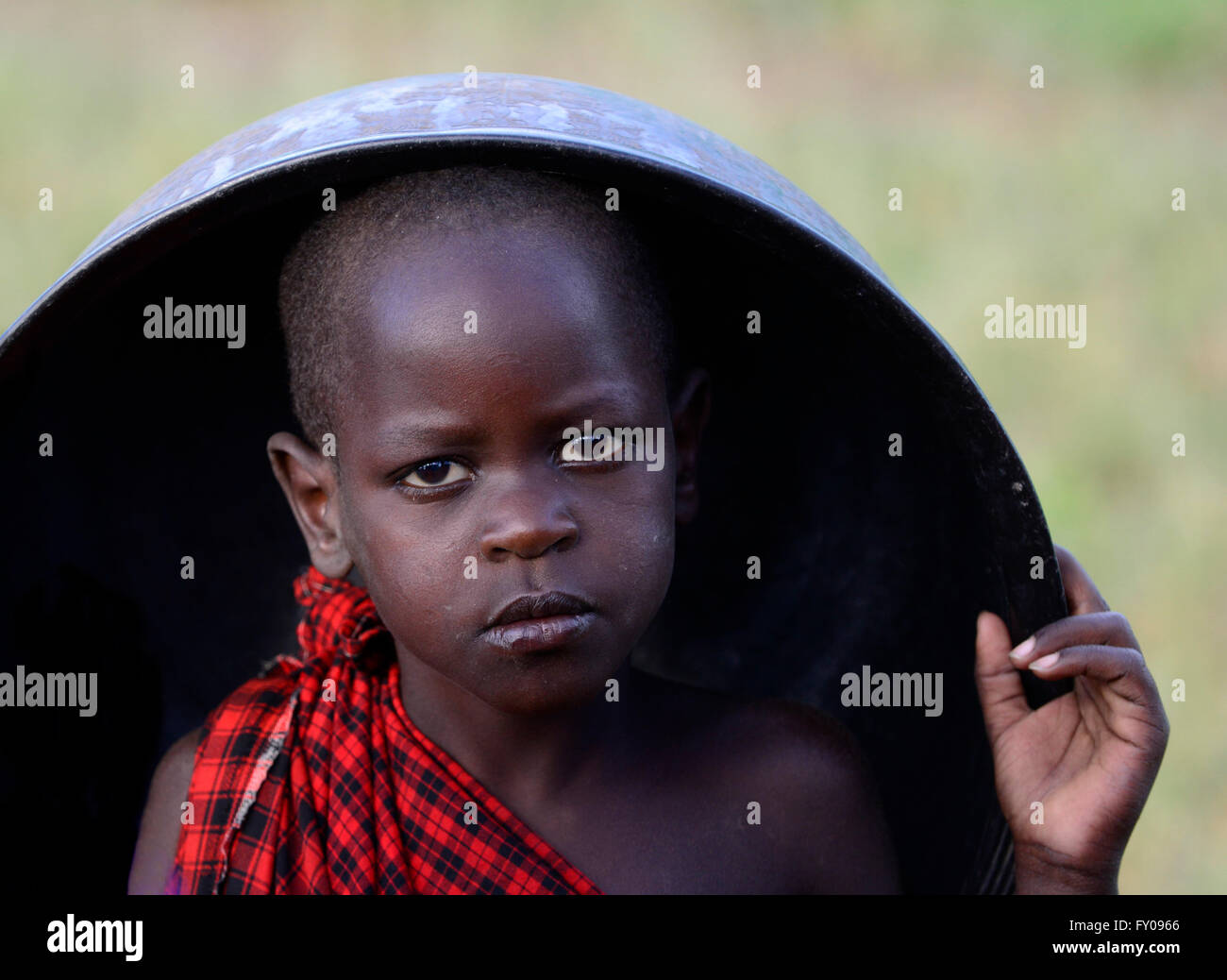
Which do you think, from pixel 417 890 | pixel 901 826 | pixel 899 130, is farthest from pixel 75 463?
pixel 899 130

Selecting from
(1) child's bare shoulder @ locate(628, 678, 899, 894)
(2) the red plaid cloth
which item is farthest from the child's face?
(1) child's bare shoulder @ locate(628, 678, 899, 894)

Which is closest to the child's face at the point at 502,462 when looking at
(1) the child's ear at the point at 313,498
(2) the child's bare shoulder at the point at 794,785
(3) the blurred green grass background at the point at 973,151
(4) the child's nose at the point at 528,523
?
(4) the child's nose at the point at 528,523

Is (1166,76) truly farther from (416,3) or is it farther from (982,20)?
(416,3)

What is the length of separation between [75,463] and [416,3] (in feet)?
14.6

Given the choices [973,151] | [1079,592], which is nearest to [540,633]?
[1079,592]

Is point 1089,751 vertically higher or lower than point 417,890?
higher

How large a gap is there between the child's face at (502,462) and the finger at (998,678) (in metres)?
0.46

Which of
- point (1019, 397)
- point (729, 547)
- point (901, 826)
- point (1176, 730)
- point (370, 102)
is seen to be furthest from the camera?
point (1019, 397)

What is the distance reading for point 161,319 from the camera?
7.08 feet

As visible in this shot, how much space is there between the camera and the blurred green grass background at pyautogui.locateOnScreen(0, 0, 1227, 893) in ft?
13.9

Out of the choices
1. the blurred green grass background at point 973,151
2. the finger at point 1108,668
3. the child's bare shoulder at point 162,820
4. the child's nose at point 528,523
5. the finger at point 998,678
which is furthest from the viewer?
the blurred green grass background at point 973,151

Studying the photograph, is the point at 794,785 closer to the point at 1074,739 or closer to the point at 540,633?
the point at 1074,739

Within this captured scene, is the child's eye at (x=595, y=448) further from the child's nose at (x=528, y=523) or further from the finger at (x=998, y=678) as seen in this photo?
the finger at (x=998, y=678)

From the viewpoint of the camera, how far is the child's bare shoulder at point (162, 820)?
215 cm
